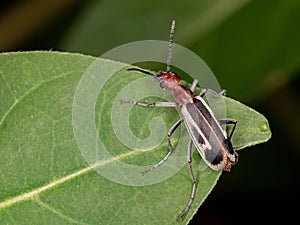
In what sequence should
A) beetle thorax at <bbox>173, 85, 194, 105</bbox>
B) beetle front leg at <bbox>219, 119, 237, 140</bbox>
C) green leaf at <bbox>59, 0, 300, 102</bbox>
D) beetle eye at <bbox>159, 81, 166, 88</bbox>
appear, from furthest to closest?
green leaf at <bbox>59, 0, 300, 102</bbox> < beetle thorax at <bbox>173, 85, 194, 105</bbox> < beetle eye at <bbox>159, 81, 166, 88</bbox> < beetle front leg at <bbox>219, 119, 237, 140</bbox>

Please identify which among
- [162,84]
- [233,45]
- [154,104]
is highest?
[233,45]

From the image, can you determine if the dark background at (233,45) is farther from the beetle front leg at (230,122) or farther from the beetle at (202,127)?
the beetle front leg at (230,122)

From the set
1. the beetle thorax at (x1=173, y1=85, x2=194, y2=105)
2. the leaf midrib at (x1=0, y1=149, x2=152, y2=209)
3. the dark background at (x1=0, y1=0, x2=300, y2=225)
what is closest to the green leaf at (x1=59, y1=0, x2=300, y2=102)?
the dark background at (x1=0, y1=0, x2=300, y2=225)

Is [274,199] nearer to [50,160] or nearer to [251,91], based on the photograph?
[251,91]

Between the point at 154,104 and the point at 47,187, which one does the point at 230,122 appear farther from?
the point at 47,187

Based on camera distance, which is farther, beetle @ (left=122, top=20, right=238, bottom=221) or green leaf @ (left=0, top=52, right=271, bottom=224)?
beetle @ (left=122, top=20, right=238, bottom=221)

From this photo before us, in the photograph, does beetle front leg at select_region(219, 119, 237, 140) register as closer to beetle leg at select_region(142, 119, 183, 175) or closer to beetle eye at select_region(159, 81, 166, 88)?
beetle leg at select_region(142, 119, 183, 175)

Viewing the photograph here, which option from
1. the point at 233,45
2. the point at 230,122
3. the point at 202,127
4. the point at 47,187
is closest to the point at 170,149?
the point at 230,122
